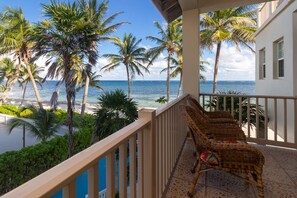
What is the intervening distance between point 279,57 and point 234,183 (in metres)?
4.81

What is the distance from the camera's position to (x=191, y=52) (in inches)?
137

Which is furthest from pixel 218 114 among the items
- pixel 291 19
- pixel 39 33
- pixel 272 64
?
pixel 39 33

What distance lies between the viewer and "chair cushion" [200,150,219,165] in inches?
70.7

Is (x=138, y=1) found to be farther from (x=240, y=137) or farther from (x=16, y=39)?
(x=240, y=137)

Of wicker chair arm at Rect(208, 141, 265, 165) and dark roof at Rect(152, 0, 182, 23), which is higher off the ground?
dark roof at Rect(152, 0, 182, 23)

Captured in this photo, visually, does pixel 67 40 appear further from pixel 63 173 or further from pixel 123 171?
pixel 63 173

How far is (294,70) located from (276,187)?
3.37 meters

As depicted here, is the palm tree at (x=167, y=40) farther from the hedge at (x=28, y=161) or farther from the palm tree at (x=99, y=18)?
the hedge at (x=28, y=161)

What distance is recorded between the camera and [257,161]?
1693mm

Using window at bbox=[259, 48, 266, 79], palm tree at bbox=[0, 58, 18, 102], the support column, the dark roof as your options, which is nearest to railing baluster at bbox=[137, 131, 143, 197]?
the support column

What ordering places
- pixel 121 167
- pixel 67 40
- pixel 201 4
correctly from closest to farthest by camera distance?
pixel 121 167
pixel 201 4
pixel 67 40

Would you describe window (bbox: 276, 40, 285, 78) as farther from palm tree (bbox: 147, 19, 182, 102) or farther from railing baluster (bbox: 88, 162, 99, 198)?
palm tree (bbox: 147, 19, 182, 102)

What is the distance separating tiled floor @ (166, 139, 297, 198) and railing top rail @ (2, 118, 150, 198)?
1350mm

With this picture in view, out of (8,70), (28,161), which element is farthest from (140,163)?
(8,70)
